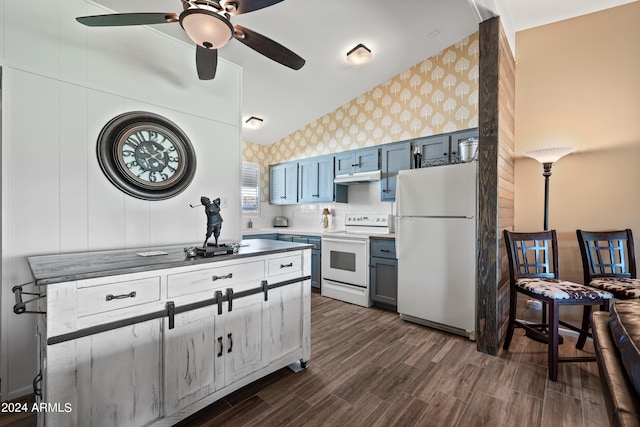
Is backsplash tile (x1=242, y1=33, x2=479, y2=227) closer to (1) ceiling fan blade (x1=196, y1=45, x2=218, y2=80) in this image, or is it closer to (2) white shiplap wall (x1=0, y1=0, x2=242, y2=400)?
(2) white shiplap wall (x1=0, y1=0, x2=242, y2=400)

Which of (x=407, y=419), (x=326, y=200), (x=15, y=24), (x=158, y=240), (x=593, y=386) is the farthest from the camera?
(x=326, y=200)

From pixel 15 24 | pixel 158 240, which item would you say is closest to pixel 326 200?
pixel 158 240

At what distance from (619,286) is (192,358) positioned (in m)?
3.02

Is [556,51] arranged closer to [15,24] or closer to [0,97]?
[15,24]

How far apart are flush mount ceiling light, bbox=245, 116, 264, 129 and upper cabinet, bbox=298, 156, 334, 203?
0.91m

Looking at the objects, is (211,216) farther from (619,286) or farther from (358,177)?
(619,286)

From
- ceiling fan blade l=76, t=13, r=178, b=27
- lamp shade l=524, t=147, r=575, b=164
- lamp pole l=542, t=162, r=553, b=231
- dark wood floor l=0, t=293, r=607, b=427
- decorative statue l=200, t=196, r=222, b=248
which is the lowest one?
dark wood floor l=0, t=293, r=607, b=427

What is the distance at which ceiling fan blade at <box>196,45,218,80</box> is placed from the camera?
1.76 m

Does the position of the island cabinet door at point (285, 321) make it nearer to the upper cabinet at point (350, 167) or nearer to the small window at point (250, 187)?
the upper cabinet at point (350, 167)

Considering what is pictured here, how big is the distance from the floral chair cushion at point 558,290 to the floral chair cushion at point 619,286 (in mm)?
100

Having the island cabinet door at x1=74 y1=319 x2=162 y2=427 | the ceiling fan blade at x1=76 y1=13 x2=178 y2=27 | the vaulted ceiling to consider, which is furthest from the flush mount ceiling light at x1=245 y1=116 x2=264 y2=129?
the island cabinet door at x1=74 y1=319 x2=162 y2=427

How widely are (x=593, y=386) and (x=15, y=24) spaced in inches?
175

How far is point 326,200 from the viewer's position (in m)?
4.32

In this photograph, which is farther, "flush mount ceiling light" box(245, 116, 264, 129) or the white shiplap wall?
"flush mount ceiling light" box(245, 116, 264, 129)
